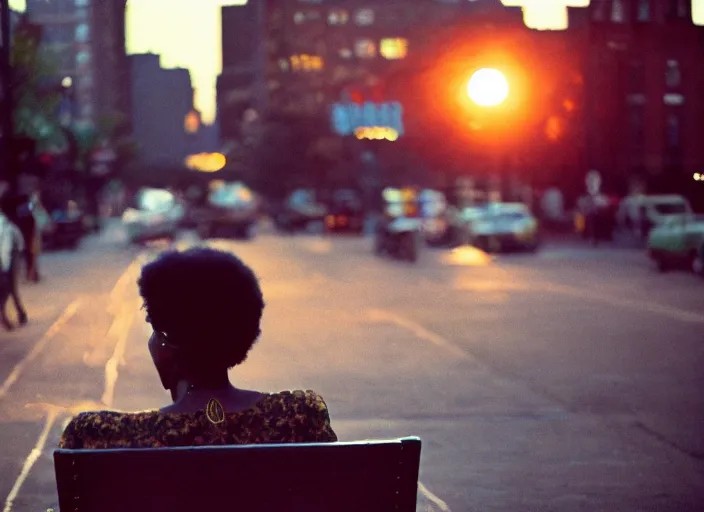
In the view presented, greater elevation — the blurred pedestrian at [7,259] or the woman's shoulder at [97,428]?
the woman's shoulder at [97,428]

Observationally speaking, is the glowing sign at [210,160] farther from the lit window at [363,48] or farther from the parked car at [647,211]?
the parked car at [647,211]

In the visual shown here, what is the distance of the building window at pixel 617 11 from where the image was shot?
58406 millimetres

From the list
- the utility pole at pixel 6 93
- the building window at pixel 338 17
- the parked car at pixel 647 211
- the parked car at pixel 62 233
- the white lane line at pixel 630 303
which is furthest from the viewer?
the building window at pixel 338 17

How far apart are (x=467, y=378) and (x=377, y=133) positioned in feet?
304

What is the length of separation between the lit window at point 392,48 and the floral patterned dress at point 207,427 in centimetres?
15541

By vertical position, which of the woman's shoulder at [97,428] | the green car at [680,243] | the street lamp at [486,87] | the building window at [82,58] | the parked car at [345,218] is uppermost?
the building window at [82,58]

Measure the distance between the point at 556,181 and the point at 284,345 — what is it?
45.6 meters

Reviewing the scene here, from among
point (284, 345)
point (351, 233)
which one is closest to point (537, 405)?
point (284, 345)

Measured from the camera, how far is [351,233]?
68250 millimetres

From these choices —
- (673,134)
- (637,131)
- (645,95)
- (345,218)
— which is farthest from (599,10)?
(345,218)

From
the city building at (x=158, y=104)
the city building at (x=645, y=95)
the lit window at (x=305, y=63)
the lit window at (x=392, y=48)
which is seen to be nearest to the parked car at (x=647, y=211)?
the city building at (x=645, y=95)

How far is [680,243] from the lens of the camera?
30672 millimetres

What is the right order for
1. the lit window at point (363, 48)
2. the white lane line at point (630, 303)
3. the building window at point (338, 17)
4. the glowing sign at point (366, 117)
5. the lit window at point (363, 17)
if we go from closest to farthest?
the white lane line at point (630, 303), the glowing sign at point (366, 117), the lit window at point (363, 48), the lit window at point (363, 17), the building window at point (338, 17)

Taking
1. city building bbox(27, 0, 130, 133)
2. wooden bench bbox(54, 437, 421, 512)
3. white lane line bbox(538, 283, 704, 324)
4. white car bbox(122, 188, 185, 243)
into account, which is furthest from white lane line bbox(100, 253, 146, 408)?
city building bbox(27, 0, 130, 133)
